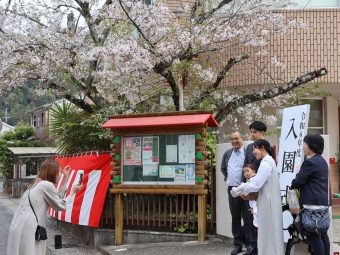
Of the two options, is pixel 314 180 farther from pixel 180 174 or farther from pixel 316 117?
pixel 316 117

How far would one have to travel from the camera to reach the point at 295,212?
229 inches

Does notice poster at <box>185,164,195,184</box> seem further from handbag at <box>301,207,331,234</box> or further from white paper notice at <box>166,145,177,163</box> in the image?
handbag at <box>301,207,331,234</box>

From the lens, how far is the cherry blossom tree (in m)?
11.1

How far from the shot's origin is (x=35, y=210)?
16.2ft

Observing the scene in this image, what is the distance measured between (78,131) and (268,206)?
7463mm

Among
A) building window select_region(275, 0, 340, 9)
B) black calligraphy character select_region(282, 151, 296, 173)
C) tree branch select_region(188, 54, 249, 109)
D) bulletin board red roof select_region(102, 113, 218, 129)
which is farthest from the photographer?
building window select_region(275, 0, 340, 9)

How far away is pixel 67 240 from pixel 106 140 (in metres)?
2.77

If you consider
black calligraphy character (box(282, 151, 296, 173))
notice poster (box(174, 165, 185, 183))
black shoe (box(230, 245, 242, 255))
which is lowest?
black shoe (box(230, 245, 242, 255))

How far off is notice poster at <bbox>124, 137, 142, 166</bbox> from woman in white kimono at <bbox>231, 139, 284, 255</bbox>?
Result: 3.59 meters

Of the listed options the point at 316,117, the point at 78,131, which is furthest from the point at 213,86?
the point at 316,117

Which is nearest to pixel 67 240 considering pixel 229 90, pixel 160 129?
pixel 160 129

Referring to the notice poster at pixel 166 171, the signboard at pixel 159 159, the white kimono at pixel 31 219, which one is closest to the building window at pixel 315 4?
the signboard at pixel 159 159

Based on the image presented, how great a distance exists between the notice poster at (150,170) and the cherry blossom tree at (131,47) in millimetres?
2539

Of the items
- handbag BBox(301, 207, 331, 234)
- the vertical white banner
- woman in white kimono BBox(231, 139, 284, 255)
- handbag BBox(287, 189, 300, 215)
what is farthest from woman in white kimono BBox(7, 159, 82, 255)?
the vertical white banner
